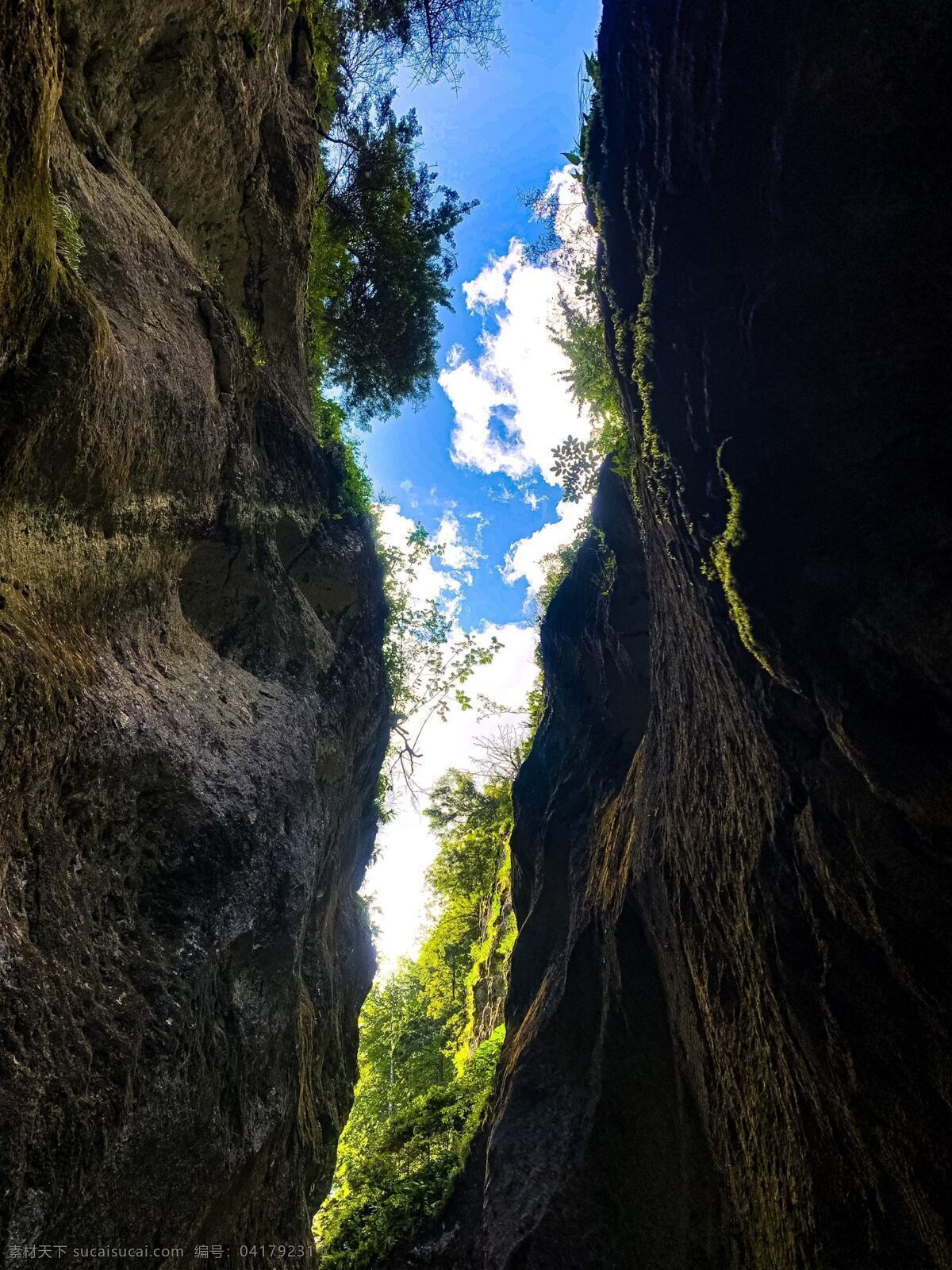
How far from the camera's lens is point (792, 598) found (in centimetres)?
406

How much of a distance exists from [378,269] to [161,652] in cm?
1065

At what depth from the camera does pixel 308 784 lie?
22.6ft

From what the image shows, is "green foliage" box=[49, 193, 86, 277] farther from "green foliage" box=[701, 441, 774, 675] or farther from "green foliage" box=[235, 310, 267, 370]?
"green foliage" box=[701, 441, 774, 675]

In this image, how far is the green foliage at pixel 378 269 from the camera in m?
11.9

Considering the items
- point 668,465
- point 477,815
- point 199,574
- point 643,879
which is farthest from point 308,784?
point 477,815

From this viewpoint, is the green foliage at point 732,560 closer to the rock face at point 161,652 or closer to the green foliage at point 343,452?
the rock face at point 161,652

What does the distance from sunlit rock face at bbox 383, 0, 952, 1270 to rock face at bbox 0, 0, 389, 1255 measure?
4.01 metres

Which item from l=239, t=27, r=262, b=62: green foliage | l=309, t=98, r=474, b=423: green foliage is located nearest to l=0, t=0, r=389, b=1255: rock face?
l=239, t=27, r=262, b=62: green foliage

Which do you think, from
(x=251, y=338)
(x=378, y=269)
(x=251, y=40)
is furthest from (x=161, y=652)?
(x=378, y=269)

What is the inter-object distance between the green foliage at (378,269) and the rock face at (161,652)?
2774 mm

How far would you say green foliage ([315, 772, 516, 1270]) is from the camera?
10.3 meters

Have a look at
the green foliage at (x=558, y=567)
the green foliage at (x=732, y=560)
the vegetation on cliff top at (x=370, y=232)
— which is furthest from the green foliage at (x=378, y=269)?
the green foliage at (x=732, y=560)

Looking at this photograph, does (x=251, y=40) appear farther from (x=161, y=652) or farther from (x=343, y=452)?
(x=161, y=652)

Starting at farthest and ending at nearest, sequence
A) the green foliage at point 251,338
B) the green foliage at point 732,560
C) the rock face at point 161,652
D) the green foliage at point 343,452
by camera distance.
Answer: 1. the green foliage at point 343,452
2. the green foliage at point 251,338
3. the green foliage at point 732,560
4. the rock face at point 161,652
